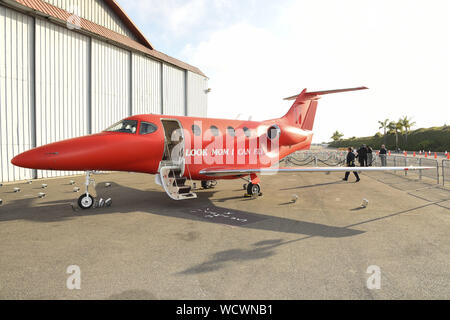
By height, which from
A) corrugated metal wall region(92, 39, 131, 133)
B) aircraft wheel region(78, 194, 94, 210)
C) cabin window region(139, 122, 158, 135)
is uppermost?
corrugated metal wall region(92, 39, 131, 133)

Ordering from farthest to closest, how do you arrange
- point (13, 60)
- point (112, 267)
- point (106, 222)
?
1. point (13, 60)
2. point (106, 222)
3. point (112, 267)

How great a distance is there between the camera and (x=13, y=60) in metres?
13.2

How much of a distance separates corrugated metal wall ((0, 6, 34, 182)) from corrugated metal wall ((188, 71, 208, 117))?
1327cm

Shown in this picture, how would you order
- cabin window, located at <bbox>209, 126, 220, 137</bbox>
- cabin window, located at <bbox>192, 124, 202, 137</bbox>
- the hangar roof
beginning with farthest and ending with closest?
the hangar roof, cabin window, located at <bbox>209, 126, 220, 137</bbox>, cabin window, located at <bbox>192, 124, 202, 137</bbox>

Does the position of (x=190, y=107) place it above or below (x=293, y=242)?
above

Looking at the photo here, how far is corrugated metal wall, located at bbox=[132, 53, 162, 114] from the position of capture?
19.9 m

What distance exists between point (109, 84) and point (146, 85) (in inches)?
132

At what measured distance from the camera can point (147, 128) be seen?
8156 mm

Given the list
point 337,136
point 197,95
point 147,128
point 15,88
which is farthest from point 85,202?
point 337,136

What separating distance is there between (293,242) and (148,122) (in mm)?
5952

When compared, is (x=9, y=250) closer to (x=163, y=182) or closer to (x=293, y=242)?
(x=163, y=182)

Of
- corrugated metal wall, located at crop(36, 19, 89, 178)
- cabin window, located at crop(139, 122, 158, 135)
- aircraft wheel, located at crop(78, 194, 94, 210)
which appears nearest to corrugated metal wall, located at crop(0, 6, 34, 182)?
corrugated metal wall, located at crop(36, 19, 89, 178)

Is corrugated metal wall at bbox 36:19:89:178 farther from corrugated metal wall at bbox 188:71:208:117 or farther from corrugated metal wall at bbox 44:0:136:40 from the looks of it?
corrugated metal wall at bbox 188:71:208:117
